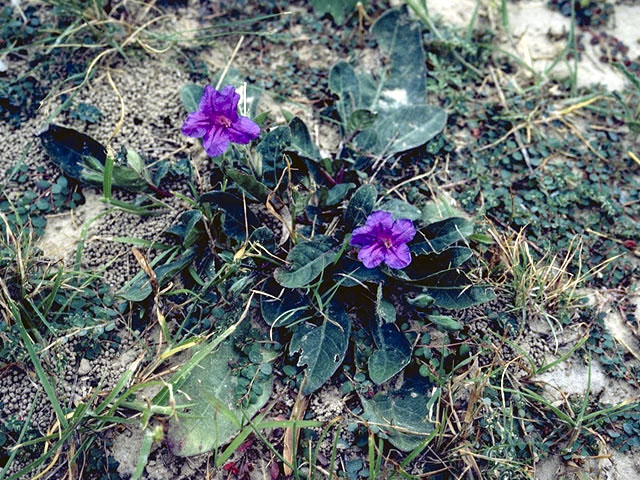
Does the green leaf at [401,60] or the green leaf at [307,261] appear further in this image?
the green leaf at [401,60]

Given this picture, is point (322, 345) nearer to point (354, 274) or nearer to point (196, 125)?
point (354, 274)

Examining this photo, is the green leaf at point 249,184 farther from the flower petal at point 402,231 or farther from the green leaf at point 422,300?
the green leaf at point 422,300

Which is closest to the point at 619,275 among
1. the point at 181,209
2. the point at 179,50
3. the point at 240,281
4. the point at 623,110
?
the point at 623,110

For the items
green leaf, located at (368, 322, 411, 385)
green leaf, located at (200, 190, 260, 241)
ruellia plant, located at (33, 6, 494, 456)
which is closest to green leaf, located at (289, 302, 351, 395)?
ruellia plant, located at (33, 6, 494, 456)

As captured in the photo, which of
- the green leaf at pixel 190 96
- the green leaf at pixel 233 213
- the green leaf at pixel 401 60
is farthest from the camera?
the green leaf at pixel 401 60

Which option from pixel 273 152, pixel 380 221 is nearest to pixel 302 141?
pixel 273 152

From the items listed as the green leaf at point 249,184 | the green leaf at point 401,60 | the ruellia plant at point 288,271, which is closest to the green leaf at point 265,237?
the ruellia plant at point 288,271

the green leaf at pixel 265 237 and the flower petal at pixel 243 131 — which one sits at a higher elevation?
the flower petal at pixel 243 131

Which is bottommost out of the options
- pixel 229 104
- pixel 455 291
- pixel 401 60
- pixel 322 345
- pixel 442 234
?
pixel 322 345
